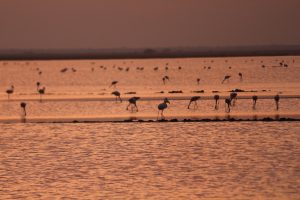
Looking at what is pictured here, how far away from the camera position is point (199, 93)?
36.2 meters

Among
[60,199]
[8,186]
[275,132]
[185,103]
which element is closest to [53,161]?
[8,186]

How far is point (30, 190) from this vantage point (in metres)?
13.5

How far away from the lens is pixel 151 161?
53.6 feet

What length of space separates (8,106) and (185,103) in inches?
285

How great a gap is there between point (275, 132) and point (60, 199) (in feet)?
30.1

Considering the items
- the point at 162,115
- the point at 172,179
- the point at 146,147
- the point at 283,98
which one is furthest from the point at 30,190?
the point at 283,98

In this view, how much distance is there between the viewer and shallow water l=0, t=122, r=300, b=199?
13.4 meters

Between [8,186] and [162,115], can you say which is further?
[162,115]

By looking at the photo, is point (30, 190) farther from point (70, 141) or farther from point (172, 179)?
point (70, 141)

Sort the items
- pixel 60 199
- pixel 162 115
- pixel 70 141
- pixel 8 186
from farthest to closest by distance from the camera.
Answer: pixel 162 115
pixel 70 141
pixel 8 186
pixel 60 199

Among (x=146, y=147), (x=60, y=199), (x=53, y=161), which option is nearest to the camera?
(x=60, y=199)

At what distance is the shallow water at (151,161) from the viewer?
13.4 meters

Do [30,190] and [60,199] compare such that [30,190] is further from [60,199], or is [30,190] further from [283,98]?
[283,98]

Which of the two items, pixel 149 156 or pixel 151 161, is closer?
pixel 151 161
